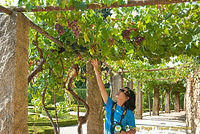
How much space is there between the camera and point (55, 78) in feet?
11.1

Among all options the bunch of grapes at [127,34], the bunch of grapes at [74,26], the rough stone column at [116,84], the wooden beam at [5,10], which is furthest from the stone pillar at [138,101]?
the wooden beam at [5,10]

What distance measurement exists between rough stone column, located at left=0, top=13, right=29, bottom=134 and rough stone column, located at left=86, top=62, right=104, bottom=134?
325cm

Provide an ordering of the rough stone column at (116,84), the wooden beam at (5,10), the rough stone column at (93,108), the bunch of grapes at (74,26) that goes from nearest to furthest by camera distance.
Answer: the wooden beam at (5,10) < the bunch of grapes at (74,26) < the rough stone column at (93,108) < the rough stone column at (116,84)

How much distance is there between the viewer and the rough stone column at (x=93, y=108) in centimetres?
525

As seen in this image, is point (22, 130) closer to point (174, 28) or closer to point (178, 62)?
point (174, 28)

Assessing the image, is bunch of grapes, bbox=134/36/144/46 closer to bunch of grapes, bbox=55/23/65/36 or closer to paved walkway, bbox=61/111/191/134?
bunch of grapes, bbox=55/23/65/36

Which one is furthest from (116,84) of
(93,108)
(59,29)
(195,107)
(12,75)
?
(12,75)

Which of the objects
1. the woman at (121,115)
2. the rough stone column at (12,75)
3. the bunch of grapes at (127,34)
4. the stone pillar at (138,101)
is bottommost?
the stone pillar at (138,101)

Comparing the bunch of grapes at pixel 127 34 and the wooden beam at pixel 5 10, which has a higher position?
the wooden beam at pixel 5 10

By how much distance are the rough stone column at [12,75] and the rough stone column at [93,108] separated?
3.25 metres

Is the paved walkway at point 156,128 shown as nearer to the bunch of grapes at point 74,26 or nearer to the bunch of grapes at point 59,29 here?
the bunch of grapes at point 59,29

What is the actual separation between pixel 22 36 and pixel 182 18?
1568 millimetres

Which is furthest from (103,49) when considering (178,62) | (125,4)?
(178,62)

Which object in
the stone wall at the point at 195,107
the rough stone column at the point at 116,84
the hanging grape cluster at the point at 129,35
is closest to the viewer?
the hanging grape cluster at the point at 129,35
